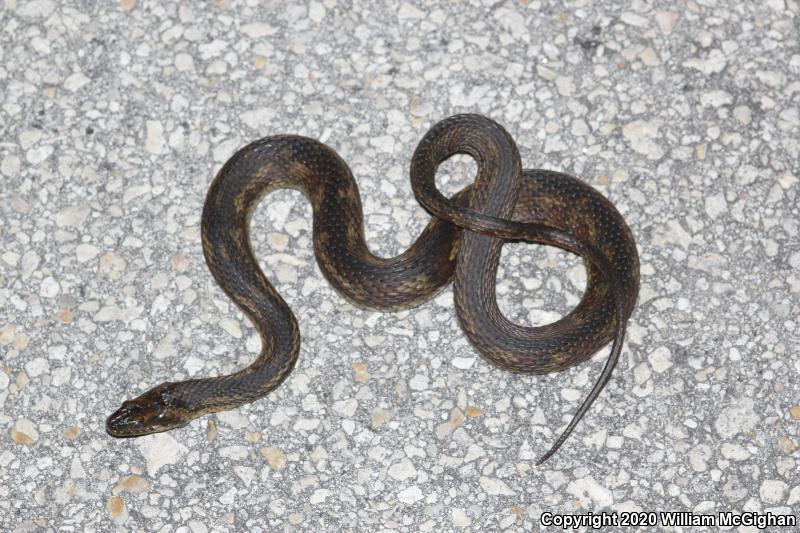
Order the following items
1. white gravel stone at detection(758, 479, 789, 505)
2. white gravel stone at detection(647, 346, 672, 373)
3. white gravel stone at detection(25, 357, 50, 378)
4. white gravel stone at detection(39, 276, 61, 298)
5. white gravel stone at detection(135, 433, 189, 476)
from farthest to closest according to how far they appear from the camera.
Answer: white gravel stone at detection(39, 276, 61, 298) → white gravel stone at detection(25, 357, 50, 378) → white gravel stone at detection(647, 346, 672, 373) → white gravel stone at detection(135, 433, 189, 476) → white gravel stone at detection(758, 479, 789, 505)

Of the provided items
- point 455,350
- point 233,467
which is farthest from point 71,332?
point 455,350

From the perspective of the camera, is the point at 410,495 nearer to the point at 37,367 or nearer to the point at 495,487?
the point at 495,487

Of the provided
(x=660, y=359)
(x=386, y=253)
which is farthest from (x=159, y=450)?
(x=660, y=359)

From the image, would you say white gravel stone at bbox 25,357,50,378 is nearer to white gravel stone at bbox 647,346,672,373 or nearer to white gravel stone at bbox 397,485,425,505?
white gravel stone at bbox 397,485,425,505

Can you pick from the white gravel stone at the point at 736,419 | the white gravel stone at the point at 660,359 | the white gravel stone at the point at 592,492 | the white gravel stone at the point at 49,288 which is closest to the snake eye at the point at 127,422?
the white gravel stone at the point at 49,288

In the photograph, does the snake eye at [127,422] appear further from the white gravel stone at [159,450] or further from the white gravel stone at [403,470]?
the white gravel stone at [403,470]

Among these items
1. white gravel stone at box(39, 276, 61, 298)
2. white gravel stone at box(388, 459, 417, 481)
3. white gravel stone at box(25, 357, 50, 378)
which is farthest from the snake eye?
white gravel stone at box(388, 459, 417, 481)
